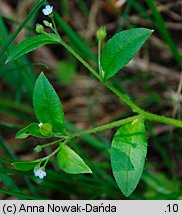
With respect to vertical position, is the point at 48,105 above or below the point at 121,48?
below

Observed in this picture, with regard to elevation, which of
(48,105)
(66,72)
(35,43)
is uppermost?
(66,72)

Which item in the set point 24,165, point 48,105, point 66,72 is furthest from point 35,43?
point 66,72

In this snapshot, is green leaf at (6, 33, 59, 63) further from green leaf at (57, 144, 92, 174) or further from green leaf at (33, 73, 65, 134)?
green leaf at (57, 144, 92, 174)

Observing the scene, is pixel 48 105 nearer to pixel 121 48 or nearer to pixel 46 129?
pixel 46 129

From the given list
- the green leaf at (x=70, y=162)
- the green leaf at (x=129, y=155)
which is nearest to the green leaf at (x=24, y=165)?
the green leaf at (x=70, y=162)

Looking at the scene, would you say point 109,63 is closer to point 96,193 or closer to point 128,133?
point 128,133

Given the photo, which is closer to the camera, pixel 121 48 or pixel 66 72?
pixel 121 48
